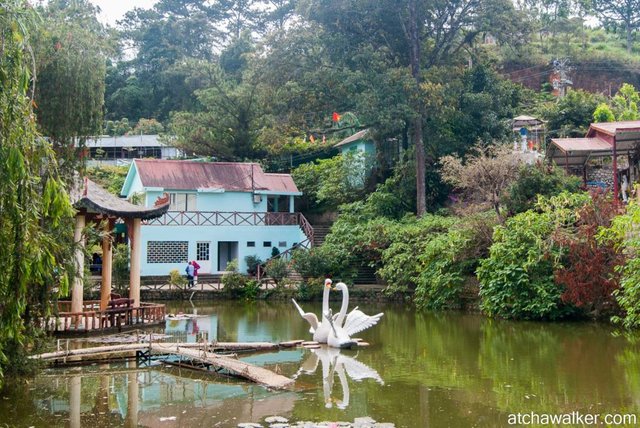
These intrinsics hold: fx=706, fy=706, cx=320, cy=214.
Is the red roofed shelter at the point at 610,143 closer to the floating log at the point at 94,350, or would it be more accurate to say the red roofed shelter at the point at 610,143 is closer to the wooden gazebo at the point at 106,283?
the wooden gazebo at the point at 106,283

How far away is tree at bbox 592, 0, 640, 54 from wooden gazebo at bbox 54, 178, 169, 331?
45084 millimetres

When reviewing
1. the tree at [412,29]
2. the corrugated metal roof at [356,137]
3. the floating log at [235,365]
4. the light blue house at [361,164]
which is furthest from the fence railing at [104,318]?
the corrugated metal roof at [356,137]

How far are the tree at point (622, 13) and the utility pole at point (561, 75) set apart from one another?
31.3ft

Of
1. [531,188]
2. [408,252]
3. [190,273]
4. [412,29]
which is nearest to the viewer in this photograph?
[531,188]

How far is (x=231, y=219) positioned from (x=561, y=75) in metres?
23.6

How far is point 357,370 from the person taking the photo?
14586 millimetres

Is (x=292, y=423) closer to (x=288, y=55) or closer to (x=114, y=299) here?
(x=114, y=299)

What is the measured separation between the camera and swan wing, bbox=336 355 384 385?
1377 centimetres

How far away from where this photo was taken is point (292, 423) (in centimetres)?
1009

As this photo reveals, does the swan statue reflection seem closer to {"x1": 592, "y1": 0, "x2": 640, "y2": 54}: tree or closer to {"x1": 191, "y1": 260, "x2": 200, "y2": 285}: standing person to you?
{"x1": 191, "y1": 260, "x2": 200, "y2": 285}: standing person

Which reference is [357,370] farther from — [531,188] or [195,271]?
[195,271]

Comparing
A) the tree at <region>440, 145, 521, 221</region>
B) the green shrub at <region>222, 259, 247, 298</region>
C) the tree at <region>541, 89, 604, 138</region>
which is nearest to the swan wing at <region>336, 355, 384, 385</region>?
the tree at <region>440, 145, 521, 221</region>

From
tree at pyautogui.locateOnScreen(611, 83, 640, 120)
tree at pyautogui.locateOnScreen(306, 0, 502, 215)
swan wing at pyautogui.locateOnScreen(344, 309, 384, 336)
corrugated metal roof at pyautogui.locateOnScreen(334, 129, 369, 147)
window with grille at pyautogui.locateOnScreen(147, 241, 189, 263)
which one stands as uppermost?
tree at pyautogui.locateOnScreen(306, 0, 502, 215)

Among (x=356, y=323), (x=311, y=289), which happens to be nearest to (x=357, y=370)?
(x=356, y=323)
